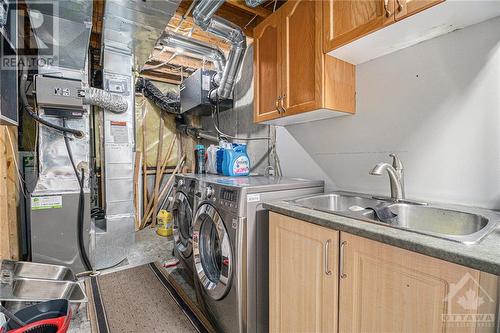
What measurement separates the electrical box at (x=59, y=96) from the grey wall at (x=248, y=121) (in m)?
1.61

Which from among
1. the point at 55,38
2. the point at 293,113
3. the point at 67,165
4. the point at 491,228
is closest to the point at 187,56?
the point at 55,38

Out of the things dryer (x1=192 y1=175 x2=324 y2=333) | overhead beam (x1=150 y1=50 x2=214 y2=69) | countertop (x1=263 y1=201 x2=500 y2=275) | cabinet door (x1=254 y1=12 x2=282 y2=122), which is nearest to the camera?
countertop (x1=263 y1=201 x2=500 y2=275)

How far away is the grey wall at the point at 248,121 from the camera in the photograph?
100.0 inches

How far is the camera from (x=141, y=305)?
184 cm

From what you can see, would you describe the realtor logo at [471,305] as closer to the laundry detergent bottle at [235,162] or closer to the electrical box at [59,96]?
the laundry detergent bottle at [235,162]

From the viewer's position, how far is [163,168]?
415cm

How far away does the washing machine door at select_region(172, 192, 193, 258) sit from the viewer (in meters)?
2.21

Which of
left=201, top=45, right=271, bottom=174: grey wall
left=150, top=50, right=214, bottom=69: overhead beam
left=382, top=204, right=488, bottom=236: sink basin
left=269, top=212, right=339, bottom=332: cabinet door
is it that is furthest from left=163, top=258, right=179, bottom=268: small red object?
left=150, top=50, right=214, bottom=69: overhead beam

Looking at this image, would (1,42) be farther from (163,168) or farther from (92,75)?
(163,168)

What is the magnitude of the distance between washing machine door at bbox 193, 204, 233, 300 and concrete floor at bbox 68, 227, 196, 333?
0.44 meters

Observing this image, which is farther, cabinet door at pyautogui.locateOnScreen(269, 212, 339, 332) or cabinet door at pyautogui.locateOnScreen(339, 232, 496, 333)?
cabinet door at pyautogui.locateOnScreen(269, 212, 339, 332)

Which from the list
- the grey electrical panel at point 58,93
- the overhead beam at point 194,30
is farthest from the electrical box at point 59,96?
the overhead beam at point 194,30

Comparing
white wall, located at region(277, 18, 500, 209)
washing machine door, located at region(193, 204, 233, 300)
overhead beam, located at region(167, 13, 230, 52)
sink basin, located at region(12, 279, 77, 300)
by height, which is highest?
overhead beam, located at region(167, 13, 230, 52)

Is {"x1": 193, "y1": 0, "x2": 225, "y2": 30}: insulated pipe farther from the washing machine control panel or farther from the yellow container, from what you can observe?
the yellow container
